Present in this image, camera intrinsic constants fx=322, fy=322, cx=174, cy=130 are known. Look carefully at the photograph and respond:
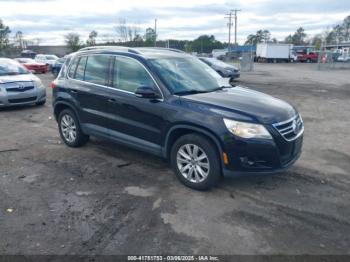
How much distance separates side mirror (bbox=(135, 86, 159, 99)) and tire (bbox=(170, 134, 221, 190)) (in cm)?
73

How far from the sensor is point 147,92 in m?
4.54

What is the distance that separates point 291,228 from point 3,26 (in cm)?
6617

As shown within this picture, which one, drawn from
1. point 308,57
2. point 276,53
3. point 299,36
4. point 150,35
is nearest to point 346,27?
point 299,36

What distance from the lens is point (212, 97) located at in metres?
4.48

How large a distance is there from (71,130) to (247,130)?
370 cm

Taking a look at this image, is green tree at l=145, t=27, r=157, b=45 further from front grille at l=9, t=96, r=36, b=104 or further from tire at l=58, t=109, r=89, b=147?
tire at l=58, t=109, r=89, b=147

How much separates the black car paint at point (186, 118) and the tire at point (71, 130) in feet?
1.00

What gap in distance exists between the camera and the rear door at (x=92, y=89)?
17.7 feet

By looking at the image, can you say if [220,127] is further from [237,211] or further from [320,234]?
[320,234]

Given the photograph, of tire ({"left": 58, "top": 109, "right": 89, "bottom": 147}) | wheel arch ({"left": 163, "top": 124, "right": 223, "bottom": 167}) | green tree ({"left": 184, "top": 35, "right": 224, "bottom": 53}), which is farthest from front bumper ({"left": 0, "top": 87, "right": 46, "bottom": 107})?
green tree ({"left": 184, "top": 35, "right": 224, "bottom": 53})

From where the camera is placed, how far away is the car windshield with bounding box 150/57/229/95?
4719 mm

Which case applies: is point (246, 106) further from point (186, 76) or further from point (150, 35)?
point (150, 35)

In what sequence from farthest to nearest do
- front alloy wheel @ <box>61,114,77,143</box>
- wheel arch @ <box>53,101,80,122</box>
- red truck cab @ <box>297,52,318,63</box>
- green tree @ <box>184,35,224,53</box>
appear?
green tree @ <box>184,35,224,53</box> < red truck cab @ <box>297,52,318,63</box> < front alloy wheel @ <box>61,114,77,143</box> < wheel arch @ <box>53,101,80,122</box>

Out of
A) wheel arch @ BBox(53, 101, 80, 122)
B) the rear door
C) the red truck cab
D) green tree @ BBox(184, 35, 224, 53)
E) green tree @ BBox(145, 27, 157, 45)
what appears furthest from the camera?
green tree @ BBox(184, 35, 224, 53)
